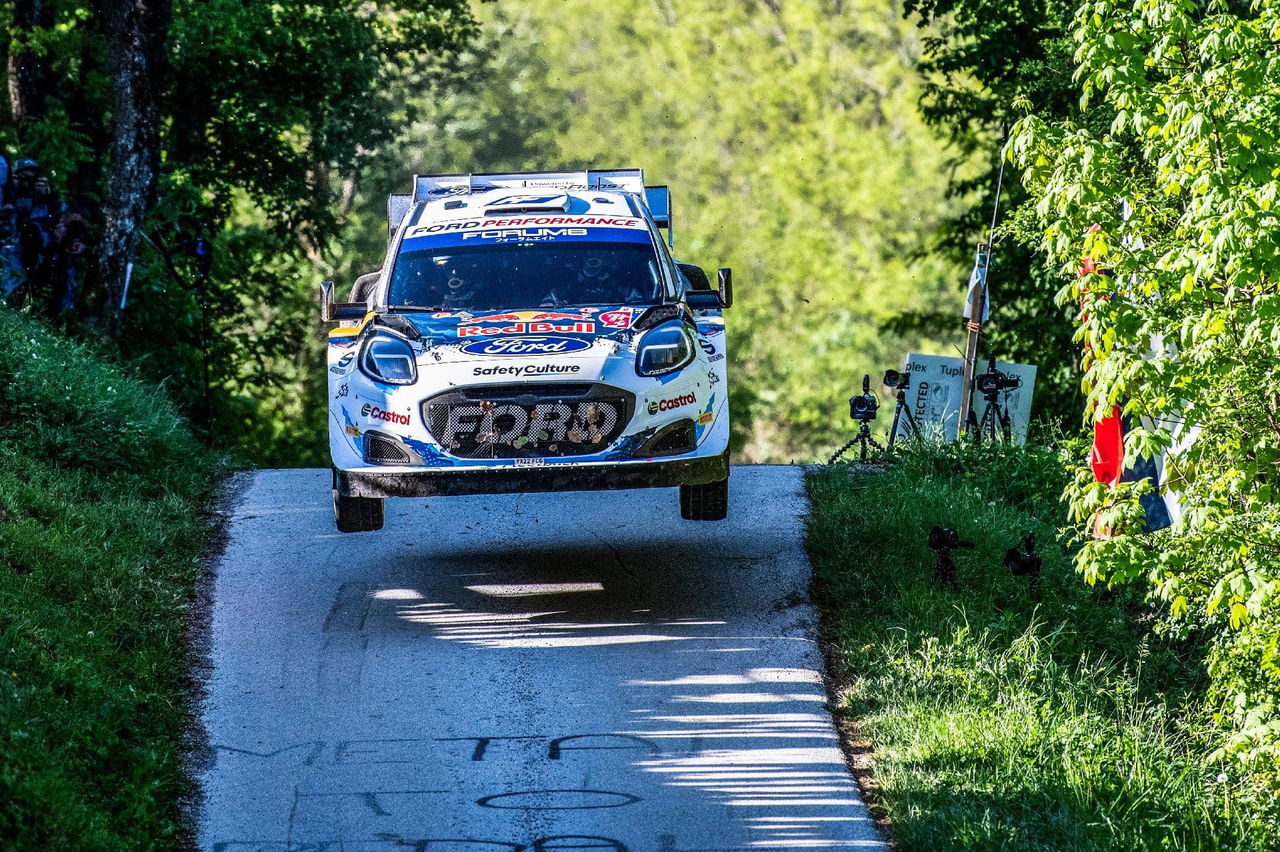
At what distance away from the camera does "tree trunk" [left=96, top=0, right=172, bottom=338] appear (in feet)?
47.1

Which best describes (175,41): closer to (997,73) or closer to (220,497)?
(220,497)

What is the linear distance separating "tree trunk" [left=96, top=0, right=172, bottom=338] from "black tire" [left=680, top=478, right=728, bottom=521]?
766cm

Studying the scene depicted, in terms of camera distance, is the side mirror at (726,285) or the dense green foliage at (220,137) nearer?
the side mirror at (726,285)

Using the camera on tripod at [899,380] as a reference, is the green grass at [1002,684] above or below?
below

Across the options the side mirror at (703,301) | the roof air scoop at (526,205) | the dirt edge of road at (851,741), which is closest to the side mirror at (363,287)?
the roof air scoop at (526,205)

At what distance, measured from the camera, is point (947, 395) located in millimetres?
13570

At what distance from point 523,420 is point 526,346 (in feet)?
1.48

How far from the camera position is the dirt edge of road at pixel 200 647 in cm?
673

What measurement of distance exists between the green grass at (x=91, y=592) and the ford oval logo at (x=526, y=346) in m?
2.31

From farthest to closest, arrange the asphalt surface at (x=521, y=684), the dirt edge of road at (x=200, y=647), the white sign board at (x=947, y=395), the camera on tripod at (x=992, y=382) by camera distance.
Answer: the white sign board at (x=947, y=395), the camera on tripod at (x=992, y=382), the dirt edge of road at (x=200, y=647), the asphalt surface at (x=521, y=684)

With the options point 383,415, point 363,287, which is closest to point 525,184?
point 363,287

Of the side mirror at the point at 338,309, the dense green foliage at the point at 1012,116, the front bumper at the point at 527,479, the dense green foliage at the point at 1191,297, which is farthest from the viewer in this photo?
the dense green foliage at the point at 1012,116

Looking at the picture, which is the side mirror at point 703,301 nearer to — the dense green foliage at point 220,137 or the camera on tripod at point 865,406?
the camera on tripod at point 865,406

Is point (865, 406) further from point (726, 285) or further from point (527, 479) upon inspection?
point (527, 479)
